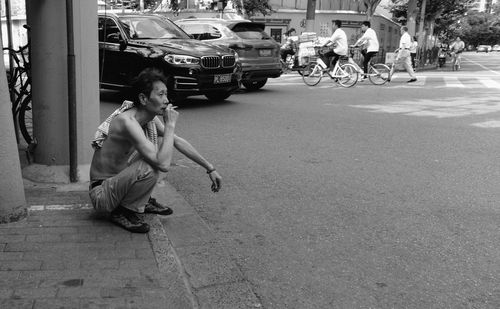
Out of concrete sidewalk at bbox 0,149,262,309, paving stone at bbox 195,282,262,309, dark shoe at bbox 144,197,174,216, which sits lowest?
paving stone at bbox 195,282,262,309

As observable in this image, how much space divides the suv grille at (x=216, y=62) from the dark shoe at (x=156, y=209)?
6.27 m

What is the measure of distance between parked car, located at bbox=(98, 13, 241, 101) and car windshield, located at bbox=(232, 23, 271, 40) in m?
2.48

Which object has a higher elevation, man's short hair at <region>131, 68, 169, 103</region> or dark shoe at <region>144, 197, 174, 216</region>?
man's short hair at <region>131, 68, 169, 103</region>

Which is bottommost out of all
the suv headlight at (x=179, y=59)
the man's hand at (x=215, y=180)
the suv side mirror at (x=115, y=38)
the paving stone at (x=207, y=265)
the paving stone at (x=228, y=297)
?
the paving stone at (x=228, y=297)

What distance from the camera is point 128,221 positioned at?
3701mm

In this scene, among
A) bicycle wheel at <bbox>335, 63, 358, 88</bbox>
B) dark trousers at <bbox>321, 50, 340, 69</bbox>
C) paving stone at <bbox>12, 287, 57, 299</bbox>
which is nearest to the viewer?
paving stone at <bbox>12, 287, 57, 299</bbox>

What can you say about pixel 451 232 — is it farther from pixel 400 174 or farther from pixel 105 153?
pixel 105 153

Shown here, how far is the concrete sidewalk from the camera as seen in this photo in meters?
2.75

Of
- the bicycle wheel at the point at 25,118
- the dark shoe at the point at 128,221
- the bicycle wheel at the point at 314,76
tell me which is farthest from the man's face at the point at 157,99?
the bicycle wheel at the point at 314,76

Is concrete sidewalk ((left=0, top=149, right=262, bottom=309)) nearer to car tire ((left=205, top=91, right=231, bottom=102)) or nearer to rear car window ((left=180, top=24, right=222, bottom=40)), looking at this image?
car tire ((left=205, top=91, right=231, bottom=102))

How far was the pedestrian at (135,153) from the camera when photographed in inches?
138

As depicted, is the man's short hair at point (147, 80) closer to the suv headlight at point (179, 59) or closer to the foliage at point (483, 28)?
the suv headlight at point (179, 59)

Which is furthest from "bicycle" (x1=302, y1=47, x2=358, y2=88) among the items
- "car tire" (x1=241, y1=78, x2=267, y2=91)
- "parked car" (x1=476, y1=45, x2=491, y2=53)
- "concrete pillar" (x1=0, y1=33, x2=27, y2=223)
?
"parked car" (x1=476, y1=45, x2=491, y2=53)

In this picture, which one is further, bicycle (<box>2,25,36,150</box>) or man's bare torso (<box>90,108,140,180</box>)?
bicycle (<box>2,25,36,150</box>)
